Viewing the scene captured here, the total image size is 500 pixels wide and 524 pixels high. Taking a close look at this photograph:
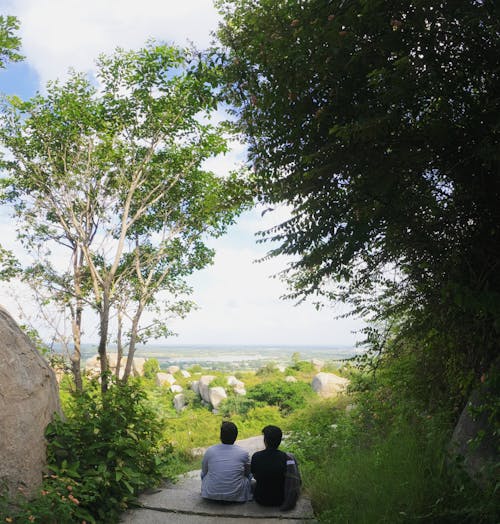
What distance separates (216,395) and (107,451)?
626 inches

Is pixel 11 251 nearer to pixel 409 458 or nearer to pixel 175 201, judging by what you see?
pixel 175 201

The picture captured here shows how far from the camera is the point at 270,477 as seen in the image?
5.68 m

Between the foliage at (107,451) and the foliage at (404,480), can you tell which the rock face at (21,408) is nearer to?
the foliage at (107,451)

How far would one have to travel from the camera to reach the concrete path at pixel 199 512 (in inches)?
209

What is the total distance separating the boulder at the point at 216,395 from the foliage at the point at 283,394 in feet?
5.72

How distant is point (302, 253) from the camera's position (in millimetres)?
5516

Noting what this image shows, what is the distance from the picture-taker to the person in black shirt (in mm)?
5680

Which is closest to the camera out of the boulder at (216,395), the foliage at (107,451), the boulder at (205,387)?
the foliage at (107,451)

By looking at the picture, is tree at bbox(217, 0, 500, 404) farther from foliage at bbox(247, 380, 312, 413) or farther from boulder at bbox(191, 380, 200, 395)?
boulder at bbox(191, 380, 200, 395)

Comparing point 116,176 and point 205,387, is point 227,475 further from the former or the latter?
point 205,387

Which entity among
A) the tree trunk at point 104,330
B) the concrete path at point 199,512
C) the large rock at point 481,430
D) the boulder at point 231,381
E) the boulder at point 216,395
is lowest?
the boulder at point 216,395

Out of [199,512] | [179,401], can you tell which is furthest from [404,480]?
A: [179,401]

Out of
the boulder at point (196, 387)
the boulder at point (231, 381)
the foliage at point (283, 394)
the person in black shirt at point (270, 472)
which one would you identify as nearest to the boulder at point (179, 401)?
the boulder at point (196, 387)

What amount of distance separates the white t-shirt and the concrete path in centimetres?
11
